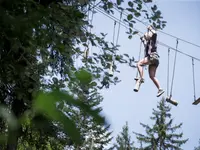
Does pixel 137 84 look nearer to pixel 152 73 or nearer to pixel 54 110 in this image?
pixel 152 73

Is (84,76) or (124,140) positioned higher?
(124,140)

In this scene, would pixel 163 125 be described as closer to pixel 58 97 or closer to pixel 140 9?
pixel 140 9

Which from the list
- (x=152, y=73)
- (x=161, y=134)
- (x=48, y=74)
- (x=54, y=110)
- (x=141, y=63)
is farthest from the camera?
(x=161, y=134)

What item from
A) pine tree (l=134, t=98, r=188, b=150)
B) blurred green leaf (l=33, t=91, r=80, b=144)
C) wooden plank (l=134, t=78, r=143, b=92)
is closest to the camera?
blurred green leaf (l=33, t=91, r=80, b=144)

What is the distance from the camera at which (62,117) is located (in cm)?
50

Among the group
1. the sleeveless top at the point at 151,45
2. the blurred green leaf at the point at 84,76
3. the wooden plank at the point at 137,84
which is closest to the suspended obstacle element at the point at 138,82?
the wooden plank at the point at 137,84

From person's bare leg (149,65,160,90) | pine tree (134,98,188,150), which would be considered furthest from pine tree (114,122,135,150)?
person's bare leg (149,65,160,90)

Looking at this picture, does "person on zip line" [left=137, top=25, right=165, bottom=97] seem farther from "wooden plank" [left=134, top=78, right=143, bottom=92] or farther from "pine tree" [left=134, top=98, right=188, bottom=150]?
"pine tree" [left=134, top=98, right=188, bottom=150]

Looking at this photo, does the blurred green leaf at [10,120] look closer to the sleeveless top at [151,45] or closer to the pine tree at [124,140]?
the sleeveless top at [151,45]

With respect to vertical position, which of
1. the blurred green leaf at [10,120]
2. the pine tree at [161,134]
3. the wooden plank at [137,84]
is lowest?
the blurred green leaf at [10,120]

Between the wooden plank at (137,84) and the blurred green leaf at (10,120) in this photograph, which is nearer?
the blurred green leaf at (10,120)

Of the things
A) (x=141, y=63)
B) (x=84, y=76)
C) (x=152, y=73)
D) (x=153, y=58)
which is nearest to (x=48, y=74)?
(x=141, y=63)

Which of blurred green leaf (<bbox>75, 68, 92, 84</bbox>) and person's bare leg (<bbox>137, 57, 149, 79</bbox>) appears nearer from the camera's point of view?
blurred green leaf (<bbox>75, 68, 92, 84</bbox>)

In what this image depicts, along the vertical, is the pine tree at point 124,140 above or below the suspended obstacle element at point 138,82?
above
